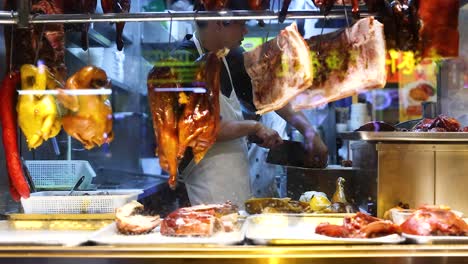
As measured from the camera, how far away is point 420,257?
76.6 inches

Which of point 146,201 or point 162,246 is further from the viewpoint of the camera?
point 146,201

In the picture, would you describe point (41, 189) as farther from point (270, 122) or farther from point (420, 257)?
point (420, 257)

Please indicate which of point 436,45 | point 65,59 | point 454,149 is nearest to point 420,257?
point 454,149

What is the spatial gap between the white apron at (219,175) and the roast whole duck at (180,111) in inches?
24.3

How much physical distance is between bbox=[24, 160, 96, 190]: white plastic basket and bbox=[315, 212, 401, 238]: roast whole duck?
1.76m

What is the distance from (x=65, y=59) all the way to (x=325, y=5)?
5.00ft

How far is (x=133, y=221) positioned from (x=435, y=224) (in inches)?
51.5

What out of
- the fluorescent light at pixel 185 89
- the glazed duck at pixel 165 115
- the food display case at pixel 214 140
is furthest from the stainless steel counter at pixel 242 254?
the fluorescent light at pixel 185 89

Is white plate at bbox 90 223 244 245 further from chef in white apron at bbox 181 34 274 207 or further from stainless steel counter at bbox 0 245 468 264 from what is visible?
chef in white apron at bbox 181 34 274 207

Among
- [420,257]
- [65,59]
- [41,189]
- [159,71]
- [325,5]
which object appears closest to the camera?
[420,257]

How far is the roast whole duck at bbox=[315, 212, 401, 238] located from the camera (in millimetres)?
2195

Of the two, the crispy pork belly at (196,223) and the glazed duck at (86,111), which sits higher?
the glazed duck at (86,111)

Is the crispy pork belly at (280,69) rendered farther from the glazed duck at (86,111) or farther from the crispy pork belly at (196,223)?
the glazed duck at (86,111)

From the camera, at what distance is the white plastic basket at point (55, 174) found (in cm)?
337
